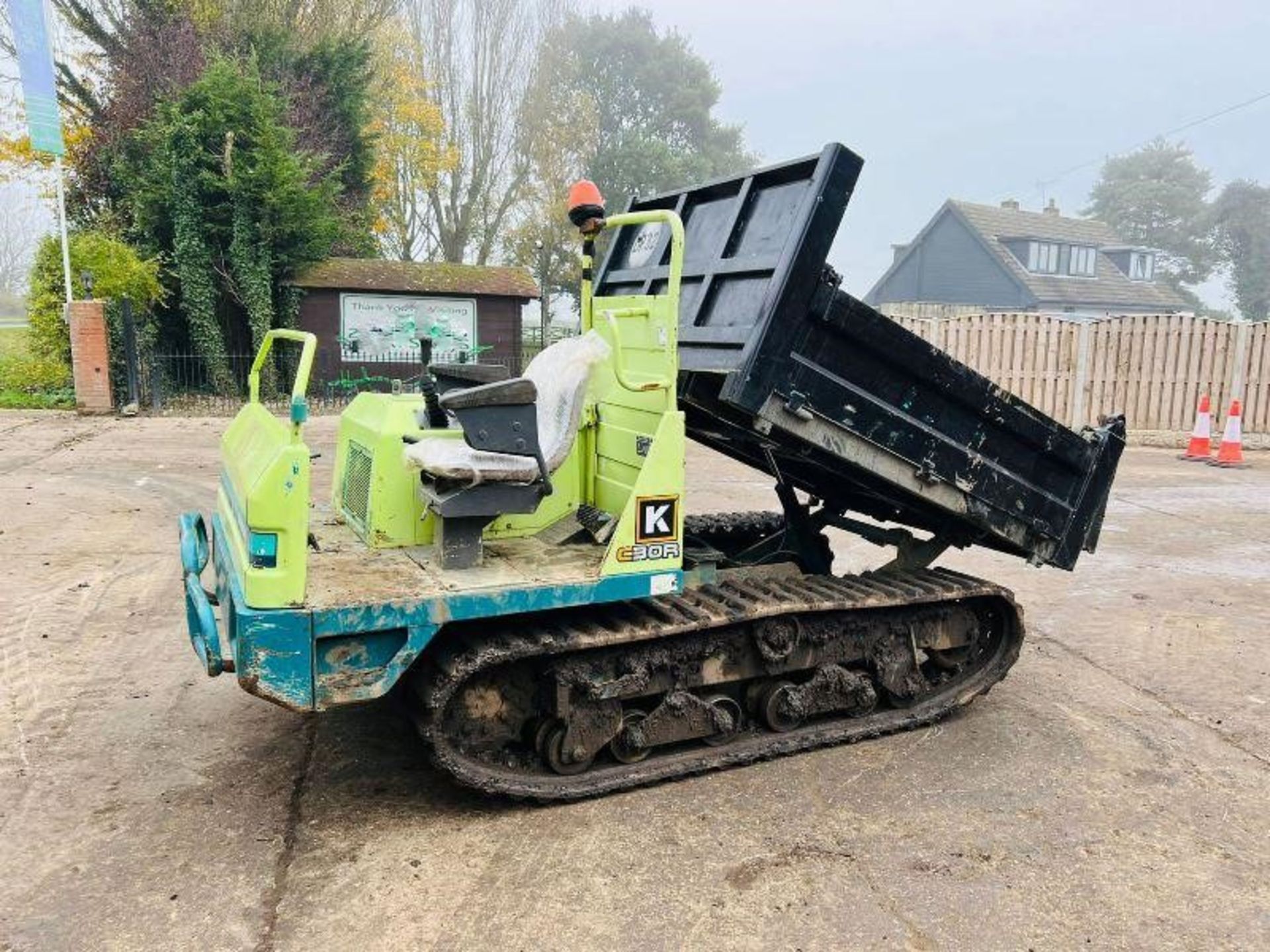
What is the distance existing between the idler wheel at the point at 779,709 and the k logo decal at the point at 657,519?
36.2 inches

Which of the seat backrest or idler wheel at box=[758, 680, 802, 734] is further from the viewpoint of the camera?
idler wheel at box=[758, 680, 802, 734]

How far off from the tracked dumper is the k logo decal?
0.03 feet

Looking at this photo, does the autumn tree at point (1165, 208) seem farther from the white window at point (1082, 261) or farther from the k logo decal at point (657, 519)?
the k logo decal at point (657, 519)

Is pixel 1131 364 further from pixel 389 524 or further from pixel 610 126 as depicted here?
pixel 610 126

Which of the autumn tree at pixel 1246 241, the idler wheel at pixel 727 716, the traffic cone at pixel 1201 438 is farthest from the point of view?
the autumn tree at pixel 1246 241

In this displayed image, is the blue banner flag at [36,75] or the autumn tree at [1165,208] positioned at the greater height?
the autumn tree at [1165,208]

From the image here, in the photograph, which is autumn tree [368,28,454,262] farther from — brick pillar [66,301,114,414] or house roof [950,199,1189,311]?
house roof [950,199,1189,311]

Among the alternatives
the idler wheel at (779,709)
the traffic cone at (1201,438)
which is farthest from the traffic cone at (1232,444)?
the idler wheel at (779,709)

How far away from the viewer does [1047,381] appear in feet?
54.5

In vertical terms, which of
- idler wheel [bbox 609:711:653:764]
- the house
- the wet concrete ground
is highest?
the house

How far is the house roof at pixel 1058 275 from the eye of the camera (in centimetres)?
4334

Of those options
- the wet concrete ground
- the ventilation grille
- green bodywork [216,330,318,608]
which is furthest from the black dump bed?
green bodywork [216,330,318,608]

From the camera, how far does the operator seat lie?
12.7 ft

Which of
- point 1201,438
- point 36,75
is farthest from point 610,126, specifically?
point 1201,438
